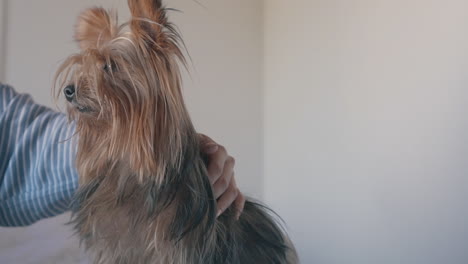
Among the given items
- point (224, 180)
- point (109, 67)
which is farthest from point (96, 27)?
point (224, 180)

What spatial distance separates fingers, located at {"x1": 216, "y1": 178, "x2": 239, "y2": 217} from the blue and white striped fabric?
0.30 m

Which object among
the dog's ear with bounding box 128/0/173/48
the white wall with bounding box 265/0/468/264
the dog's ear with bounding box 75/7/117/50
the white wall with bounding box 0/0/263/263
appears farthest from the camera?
the white wall with bounding box 0/0/263/263

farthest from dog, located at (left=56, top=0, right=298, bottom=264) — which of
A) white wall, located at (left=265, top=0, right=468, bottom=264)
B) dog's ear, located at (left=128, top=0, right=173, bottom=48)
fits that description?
white wall, located at (left=265, top=0, right=468, bottom=264)

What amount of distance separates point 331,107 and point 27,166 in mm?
1069

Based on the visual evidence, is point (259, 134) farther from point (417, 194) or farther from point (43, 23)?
point (43, 23)

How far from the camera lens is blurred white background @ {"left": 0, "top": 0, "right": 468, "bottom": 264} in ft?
3.68

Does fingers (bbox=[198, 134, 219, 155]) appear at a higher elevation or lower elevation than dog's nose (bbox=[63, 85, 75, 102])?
lower

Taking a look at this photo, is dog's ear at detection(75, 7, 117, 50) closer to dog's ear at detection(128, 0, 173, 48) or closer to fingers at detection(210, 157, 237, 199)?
dog's ear at detection(128, 0, 173, 48)

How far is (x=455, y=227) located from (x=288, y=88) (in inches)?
34.1

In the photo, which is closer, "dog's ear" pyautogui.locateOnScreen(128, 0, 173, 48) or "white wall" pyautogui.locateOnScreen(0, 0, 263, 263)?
"dog's ear" pyautogui.locateOnScreen(128, 0, 173, 48)

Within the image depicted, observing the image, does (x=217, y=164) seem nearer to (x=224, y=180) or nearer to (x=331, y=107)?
(x=224, y=180)

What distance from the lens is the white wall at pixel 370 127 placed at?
1108 millimetres

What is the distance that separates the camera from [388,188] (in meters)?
1.30

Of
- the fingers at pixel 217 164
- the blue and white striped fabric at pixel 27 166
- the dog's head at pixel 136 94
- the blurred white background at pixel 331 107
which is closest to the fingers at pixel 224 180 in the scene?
the fingers at pixel 217 164
